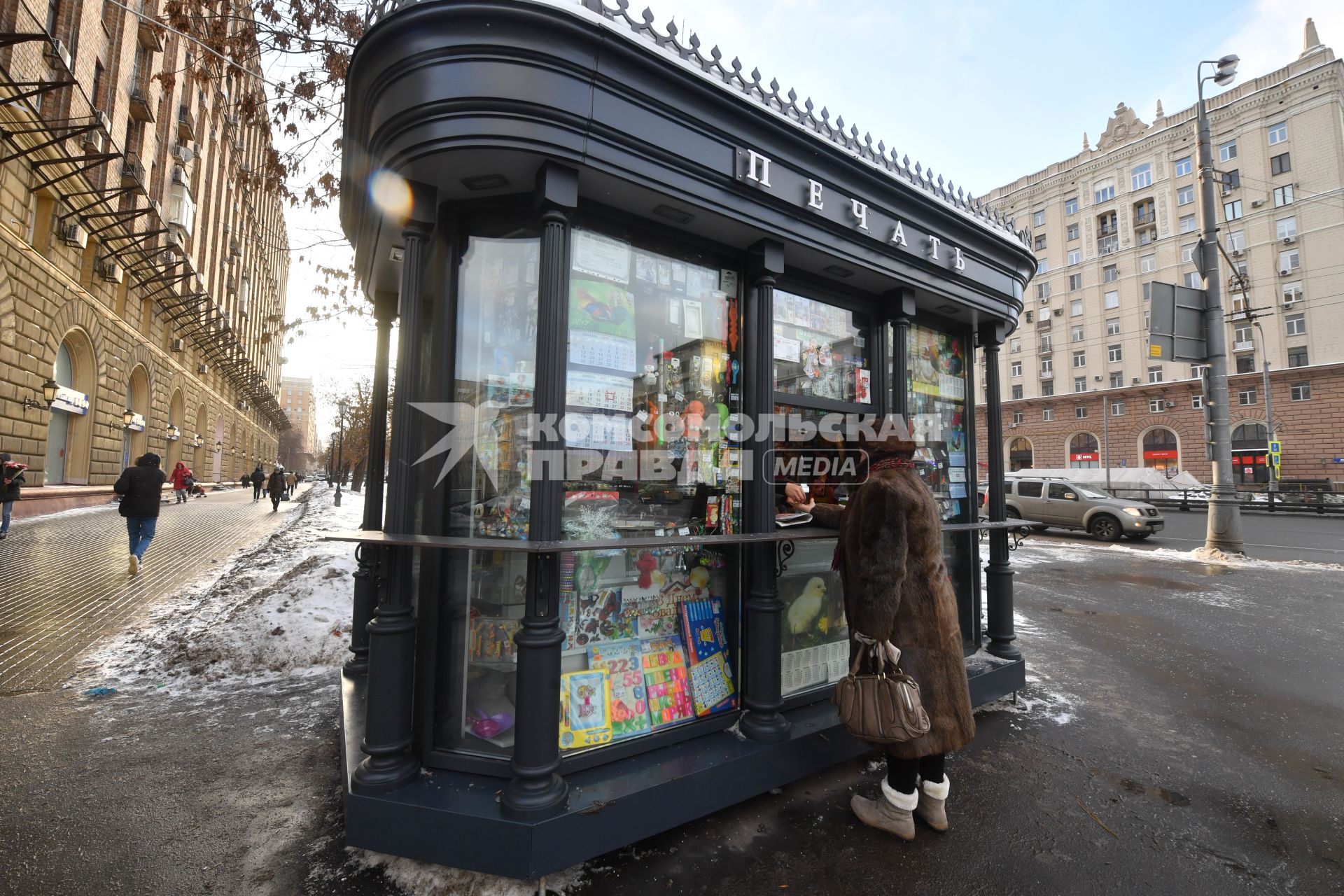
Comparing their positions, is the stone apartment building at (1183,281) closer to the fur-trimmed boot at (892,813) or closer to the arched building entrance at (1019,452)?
the arched building entrance at (1019,452)

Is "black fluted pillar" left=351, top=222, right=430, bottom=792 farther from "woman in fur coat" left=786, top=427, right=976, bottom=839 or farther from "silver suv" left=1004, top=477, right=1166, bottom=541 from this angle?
"silver suv" left=1004, top=477, right=1166, bottom=541

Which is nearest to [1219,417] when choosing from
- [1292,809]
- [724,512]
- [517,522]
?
[1292,809]

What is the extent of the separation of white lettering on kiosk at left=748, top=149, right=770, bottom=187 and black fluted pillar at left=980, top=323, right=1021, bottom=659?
2450 millimetres

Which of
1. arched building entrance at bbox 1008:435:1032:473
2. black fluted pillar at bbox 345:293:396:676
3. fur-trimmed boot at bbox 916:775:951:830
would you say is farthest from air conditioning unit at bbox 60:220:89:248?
arched building entrance at bbox 1008:435:1032:473

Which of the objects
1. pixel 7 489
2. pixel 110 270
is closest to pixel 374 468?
pixel 7 489

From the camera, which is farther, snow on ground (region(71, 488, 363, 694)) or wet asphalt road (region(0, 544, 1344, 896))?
snow on ground (region(71, 488, 363, 694))

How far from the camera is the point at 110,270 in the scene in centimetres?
1848

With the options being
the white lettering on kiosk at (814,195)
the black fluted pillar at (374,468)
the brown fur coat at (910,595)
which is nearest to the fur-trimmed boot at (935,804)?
the brown fur coat at (910,595)

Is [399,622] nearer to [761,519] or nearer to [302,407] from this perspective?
[761,519]

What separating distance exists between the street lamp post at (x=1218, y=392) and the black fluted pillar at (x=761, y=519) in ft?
41.0

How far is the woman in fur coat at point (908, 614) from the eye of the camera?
263cm

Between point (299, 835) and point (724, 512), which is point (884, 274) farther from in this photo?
point (299, 835)

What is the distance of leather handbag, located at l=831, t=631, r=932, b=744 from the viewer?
2.55 meters

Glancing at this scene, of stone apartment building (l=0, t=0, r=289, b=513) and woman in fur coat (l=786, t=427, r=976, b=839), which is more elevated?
stone apartment building (l=0, t=0, r=289, b=513)
